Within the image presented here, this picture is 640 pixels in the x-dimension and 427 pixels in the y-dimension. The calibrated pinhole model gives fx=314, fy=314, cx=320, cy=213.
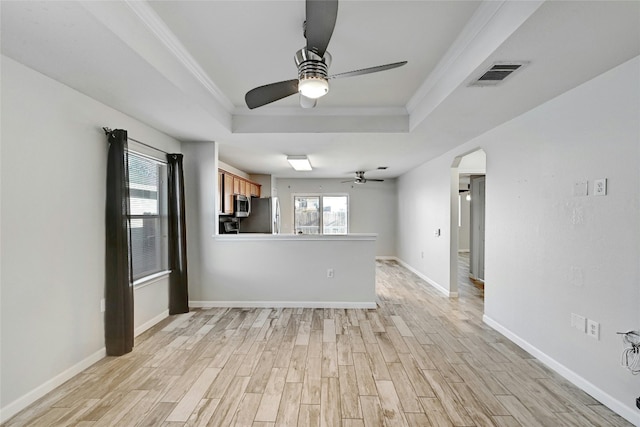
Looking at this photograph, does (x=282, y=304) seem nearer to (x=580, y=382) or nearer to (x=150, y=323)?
(x=150, y=323)

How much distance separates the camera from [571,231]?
251cm

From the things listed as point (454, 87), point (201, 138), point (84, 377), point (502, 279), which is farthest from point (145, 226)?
point (502, 279)

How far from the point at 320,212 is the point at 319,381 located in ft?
21.3

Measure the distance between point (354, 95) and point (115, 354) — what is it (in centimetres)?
342

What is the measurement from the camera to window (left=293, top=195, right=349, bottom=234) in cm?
880

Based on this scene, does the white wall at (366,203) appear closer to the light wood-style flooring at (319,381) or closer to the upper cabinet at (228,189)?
the upper cabinet at (228,189)

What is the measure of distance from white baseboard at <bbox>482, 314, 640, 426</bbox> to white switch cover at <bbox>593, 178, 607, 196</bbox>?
4.57 ft

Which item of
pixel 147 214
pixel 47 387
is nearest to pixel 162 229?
pixel 147 214

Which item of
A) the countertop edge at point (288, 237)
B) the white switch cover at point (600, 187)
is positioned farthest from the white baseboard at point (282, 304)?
the white switch cover at point (600, 187)

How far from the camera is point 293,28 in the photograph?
2129mm

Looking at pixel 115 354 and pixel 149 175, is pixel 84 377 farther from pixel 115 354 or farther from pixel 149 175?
pixel 149 175

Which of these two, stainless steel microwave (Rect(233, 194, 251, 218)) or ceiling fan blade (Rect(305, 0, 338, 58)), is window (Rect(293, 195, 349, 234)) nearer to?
stainless steel microwave (Rect(233, 194, 251, 218))

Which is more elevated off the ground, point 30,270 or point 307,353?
point 30,270

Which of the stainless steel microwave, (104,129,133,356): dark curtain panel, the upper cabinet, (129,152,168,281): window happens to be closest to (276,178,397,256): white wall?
the upper cabinet
